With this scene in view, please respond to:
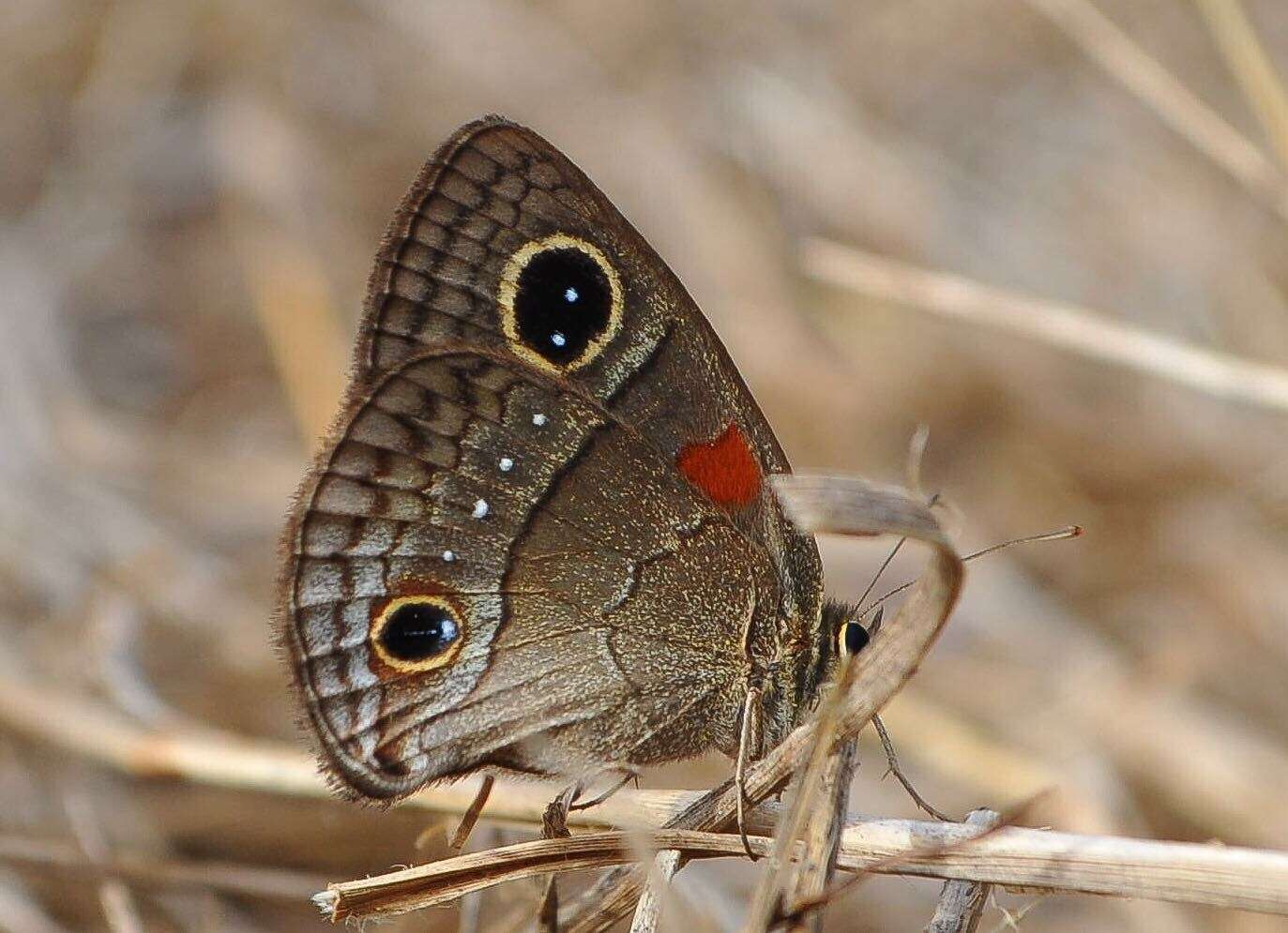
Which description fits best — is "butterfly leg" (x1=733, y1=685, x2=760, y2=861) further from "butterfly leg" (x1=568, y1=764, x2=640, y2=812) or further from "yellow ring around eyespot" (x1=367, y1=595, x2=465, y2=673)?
"yellow ring around eyespot" (x1=367, y1=595, x2=465, y2=673)

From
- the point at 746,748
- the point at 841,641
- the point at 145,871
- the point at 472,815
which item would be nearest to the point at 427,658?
the point at 472,815

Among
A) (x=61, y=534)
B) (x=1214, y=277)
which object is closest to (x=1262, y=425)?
(x=1214, y=277)

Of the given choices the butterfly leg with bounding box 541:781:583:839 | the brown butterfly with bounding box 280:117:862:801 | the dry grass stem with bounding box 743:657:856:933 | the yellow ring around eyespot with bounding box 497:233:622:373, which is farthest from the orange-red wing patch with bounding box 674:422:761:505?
the dry grass stem with bounding box 743:657:856:933

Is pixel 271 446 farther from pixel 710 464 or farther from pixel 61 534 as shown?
pixel 710 464

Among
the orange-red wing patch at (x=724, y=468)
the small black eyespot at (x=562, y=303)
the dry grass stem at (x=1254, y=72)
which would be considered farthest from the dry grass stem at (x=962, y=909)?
the dry grass stem at (x=1254, y=72)

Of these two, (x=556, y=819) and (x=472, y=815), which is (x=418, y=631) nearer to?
(x=472, y=815)

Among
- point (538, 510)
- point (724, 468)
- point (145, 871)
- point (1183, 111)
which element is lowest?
point (145, 871)

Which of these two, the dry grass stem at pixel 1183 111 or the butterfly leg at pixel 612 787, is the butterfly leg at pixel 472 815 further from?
the dry grass stem at pixel 1183 111
